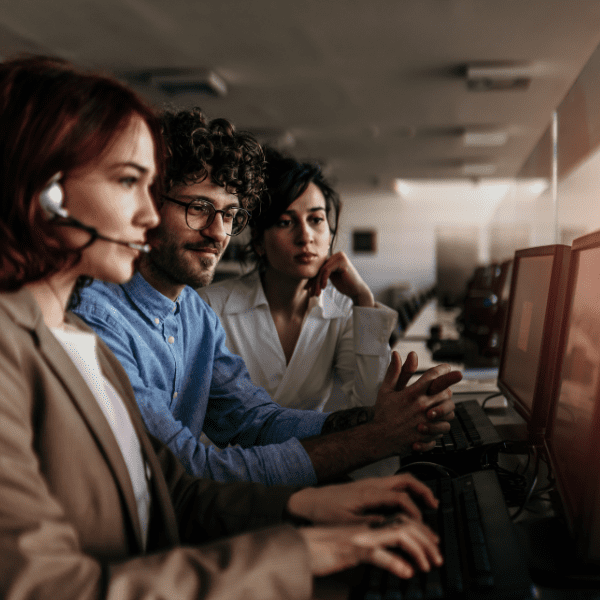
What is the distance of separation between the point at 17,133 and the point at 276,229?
131cm

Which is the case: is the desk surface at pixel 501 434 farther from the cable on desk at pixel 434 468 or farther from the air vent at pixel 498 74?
the air vent at pixel 498 74

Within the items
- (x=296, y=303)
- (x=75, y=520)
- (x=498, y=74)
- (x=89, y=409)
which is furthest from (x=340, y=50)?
(x=75, y=520)

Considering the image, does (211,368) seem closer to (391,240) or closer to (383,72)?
(383,72)

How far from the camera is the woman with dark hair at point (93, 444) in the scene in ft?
1.77

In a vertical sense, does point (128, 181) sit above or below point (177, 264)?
above

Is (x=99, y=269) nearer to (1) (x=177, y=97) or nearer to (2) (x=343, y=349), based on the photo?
(2) (x=343, y=349)

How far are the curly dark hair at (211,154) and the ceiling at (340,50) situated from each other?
58.2 inches

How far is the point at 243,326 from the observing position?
192 centimetres

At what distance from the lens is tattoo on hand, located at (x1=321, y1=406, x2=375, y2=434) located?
4.28 feet

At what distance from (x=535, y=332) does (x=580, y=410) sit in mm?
424

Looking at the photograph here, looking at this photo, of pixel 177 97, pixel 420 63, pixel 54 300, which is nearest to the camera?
pixel 54 300

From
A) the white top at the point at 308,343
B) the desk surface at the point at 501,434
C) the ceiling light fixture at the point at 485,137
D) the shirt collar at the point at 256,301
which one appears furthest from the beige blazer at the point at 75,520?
the ceiling light fixture at the point at 485,137

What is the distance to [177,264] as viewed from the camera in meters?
1.30

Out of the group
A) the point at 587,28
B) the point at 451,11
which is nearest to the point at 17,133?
the point at 451,11
